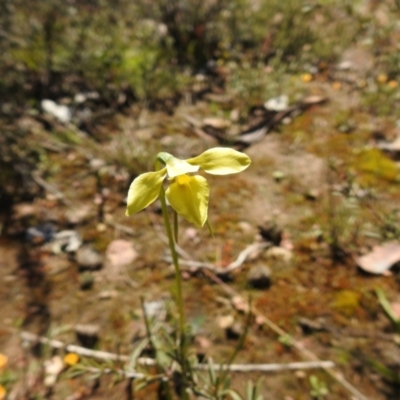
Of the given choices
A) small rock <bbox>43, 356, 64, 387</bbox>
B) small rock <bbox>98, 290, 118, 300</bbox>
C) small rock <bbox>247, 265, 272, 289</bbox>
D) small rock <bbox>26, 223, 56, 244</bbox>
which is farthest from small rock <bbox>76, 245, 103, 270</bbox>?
small rock <bbox>247, 265, 272, 289</bbox>

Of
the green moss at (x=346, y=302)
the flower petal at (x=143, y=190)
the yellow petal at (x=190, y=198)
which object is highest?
the flower petal at (x=143, y=190)

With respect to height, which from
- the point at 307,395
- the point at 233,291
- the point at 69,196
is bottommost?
the point at 307,395

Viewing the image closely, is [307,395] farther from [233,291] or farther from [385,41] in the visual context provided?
[385,41]

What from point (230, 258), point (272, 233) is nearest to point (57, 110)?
point (230, 258)

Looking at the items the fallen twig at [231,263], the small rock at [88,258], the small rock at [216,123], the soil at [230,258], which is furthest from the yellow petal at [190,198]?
the small rock at [216,123]

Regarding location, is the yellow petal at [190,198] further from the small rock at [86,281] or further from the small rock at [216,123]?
the small rock at [216,123]

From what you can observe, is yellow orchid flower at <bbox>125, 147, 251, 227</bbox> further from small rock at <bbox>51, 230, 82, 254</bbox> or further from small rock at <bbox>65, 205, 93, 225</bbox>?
small rock at <bbox>65, 205, 93, 225</bbox>

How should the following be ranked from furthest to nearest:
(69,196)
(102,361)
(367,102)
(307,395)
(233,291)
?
(367,102)
(69,196)
(233,291)
(102,361)
(307,395)

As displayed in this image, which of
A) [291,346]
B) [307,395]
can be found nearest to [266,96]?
[291,346]
